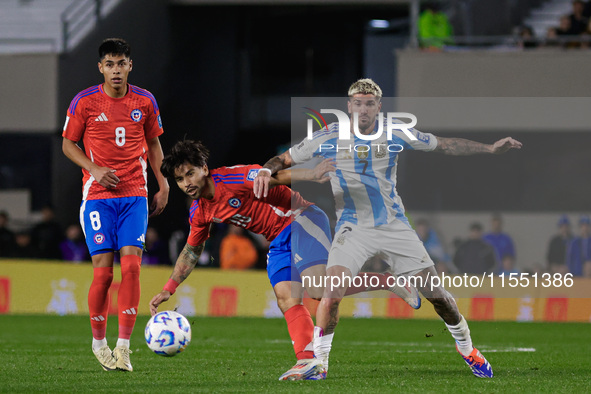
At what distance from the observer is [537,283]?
48.4 ft

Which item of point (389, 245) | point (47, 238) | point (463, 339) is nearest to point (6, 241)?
point (47, 238)

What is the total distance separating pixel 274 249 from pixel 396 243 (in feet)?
2.90

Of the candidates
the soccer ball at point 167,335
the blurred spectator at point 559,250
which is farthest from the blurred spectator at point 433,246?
the soccer ball at point 167,335

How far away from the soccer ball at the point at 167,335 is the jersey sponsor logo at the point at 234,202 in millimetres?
910

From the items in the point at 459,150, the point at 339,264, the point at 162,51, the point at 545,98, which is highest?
the point at 162,51

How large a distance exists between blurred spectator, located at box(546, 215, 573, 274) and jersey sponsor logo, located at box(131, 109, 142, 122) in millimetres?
9361

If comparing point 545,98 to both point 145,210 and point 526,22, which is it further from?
point 145,210

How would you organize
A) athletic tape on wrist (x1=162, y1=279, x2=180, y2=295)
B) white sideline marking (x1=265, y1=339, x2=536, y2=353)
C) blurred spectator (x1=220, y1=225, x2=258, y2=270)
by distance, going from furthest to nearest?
blurred spectator (x1=220, y1=225, x2=258, y2=270), white sideline marking (x1=265, y1=339, x2=536, y2=353), athletic tape on wrist (x1=162, y1=279, x2=180, y2=295)

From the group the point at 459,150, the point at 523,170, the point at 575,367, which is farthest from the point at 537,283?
the point at 459,150

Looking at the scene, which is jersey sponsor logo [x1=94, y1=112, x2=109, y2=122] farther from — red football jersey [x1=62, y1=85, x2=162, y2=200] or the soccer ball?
the soccer ball

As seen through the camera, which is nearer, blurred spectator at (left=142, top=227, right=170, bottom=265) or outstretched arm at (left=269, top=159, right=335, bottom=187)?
outstretched arm at (left=269, top=159, right=335, bottom=187)

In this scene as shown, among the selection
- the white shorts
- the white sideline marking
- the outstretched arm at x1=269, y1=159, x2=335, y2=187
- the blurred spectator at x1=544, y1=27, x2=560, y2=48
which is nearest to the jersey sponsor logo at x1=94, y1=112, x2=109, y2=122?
the outstretched arm at x1=269, y1=159, x2=335, y2=187

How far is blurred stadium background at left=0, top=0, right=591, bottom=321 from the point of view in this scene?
1766 cm

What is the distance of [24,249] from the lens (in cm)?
1611
